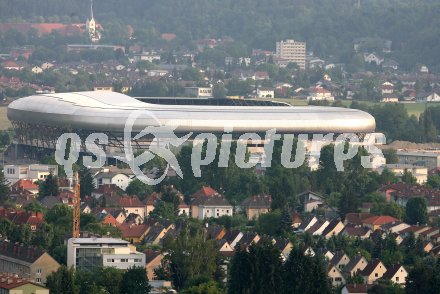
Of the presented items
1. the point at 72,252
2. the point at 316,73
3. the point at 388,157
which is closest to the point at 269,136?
the point at 388,157

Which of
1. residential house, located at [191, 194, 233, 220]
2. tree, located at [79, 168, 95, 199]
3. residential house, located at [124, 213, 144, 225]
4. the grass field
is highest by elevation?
residential house, located at [124, 213, 144, 225]

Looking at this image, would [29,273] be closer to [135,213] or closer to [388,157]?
[135,213]

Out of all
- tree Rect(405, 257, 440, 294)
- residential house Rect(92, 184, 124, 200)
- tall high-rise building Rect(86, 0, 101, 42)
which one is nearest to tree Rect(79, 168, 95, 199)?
residential house Rect(92, 184, 124, 200)

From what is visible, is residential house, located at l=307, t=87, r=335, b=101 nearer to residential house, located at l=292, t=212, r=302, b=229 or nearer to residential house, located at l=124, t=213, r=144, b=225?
residential house, located at l=124, t=213, r=144, b=225

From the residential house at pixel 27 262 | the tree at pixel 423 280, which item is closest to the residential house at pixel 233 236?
the residential house at pixel 27 262

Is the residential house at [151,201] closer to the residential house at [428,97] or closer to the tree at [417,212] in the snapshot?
the tree at [417,212]
